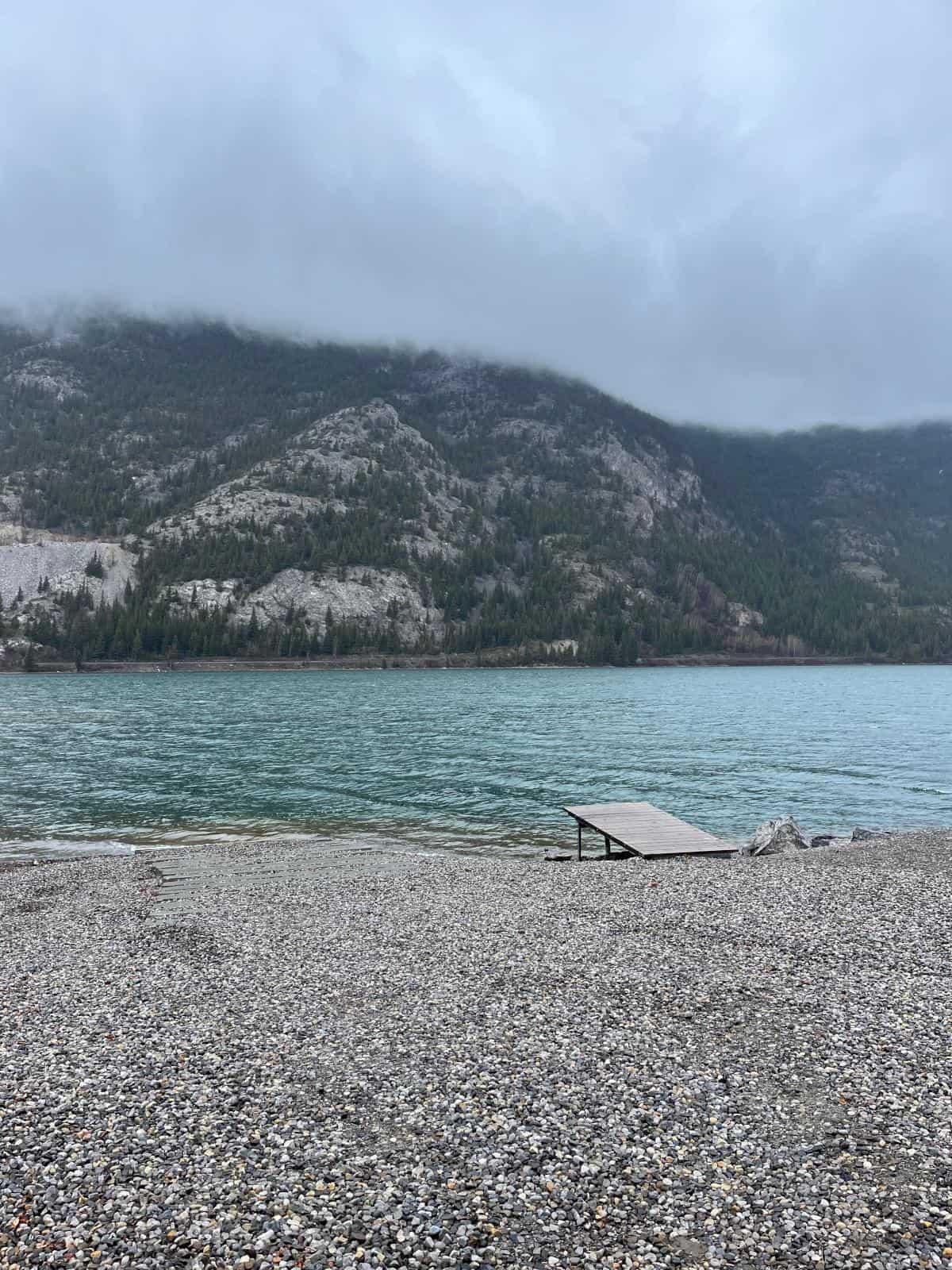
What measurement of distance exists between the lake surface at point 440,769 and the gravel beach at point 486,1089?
19.0 m

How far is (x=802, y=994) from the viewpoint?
577 inches

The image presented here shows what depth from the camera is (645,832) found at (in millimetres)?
35344

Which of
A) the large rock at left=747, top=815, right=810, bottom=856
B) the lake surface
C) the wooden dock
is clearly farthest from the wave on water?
the large rock at left=747, top=815, right=810, bottom=856

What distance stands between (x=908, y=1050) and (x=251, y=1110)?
10365 mm

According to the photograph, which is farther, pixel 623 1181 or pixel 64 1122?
pixel 64 1122

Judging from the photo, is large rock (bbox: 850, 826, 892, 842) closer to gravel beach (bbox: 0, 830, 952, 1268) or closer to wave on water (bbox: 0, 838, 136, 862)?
gravel beach (bbox: 0, 830, 952, 1268)

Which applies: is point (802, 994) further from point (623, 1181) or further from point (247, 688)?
point (247, 688)

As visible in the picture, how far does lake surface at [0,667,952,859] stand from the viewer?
41.6m

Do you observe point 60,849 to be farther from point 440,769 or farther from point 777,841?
point 777,841

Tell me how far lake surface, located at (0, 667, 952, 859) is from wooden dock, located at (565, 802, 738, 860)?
1899 mm

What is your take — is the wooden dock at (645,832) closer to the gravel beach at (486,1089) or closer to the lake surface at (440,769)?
the lake surface at (440,769)

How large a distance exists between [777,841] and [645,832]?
5.83m

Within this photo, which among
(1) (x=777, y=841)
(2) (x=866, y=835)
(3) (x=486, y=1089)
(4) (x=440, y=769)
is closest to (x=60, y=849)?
(4) (x=440, y=769)

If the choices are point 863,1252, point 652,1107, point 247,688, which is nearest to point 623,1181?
point 652,1107
